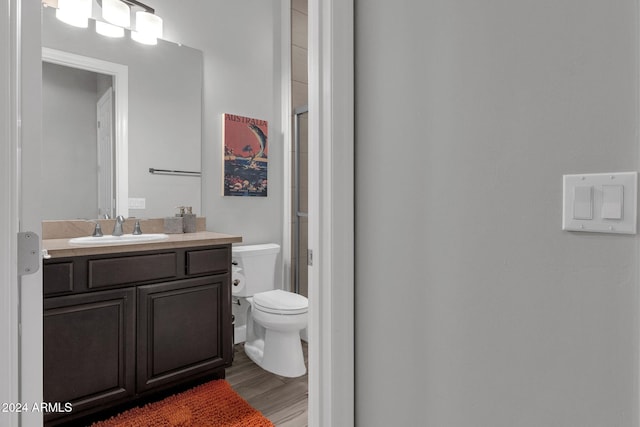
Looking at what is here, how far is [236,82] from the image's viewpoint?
2748mm

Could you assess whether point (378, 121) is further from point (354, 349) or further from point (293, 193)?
point (293, 193)

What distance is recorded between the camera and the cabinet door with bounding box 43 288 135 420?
1.55 meters

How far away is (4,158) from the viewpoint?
0.75 meters

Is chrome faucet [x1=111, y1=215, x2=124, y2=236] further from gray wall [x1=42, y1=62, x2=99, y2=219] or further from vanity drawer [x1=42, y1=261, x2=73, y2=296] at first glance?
vanity drawer [x1=42, y1=261, x2=73, y2=296]

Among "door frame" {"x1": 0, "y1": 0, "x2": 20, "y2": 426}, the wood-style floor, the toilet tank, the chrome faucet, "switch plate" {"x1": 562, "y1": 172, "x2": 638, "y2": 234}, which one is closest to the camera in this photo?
"switch plate" {"x1": 562, "y1": 172, "x2": 638, "y2": 234}

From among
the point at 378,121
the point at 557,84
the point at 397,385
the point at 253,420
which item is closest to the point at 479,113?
the point at 557,84

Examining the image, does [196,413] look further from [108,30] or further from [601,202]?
[108,30]

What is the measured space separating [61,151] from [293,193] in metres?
1.60

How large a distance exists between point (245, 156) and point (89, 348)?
64.7 inches

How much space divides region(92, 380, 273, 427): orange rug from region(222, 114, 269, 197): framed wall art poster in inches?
54.5

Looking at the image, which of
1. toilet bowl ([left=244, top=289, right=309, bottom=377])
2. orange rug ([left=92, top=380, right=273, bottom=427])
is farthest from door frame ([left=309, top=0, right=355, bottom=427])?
toilet bowl ([left=244, top=289, right=309, bottom=377])

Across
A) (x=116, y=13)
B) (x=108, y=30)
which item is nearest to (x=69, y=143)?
(x=108, y=30)

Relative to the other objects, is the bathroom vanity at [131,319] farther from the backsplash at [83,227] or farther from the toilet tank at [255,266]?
the toilet tank at [255,266]

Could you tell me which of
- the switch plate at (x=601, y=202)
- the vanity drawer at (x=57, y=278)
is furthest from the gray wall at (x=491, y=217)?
the vanity drawer at (x=57, y=278)
